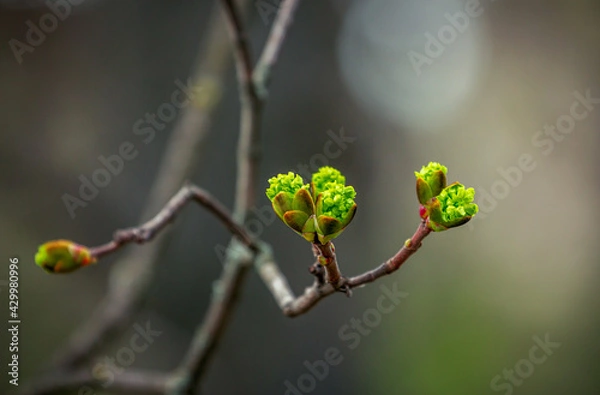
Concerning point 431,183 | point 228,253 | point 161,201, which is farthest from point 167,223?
point 161,201

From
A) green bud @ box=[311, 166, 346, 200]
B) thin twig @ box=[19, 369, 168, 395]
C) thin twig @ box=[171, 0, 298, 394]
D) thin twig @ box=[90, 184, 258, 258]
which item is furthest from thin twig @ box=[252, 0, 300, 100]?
thin twig @ box=[19, 369, 168, 395]

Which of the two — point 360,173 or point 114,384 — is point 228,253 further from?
point 360,173

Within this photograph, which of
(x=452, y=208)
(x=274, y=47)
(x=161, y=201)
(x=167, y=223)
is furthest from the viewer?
(x=161, y=201)

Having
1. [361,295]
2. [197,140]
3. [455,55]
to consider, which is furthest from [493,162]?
[197,140]

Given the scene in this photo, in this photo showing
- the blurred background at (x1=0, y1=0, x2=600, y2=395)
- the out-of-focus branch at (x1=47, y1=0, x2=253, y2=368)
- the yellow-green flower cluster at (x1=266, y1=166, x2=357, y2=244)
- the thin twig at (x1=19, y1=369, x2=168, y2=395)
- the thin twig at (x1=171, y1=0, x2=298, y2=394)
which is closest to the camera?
the yellow-green flower cluster at (x1=266, y1=166, x2=357, y2=244)

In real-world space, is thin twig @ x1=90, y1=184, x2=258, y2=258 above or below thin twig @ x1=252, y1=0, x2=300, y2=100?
below

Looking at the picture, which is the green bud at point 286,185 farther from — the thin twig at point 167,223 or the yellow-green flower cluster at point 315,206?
the thin twig at point 167,223

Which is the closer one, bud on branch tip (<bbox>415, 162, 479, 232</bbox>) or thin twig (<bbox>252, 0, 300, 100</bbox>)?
bud on branch tip (<bbox>415, 162, 479, 232</bbox>)

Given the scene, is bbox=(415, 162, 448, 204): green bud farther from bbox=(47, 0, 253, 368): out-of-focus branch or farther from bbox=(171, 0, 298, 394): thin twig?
bbox=(47, 0, 253, 368): out-of-focus branch

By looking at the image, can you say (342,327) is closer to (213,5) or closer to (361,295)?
(361,295)
